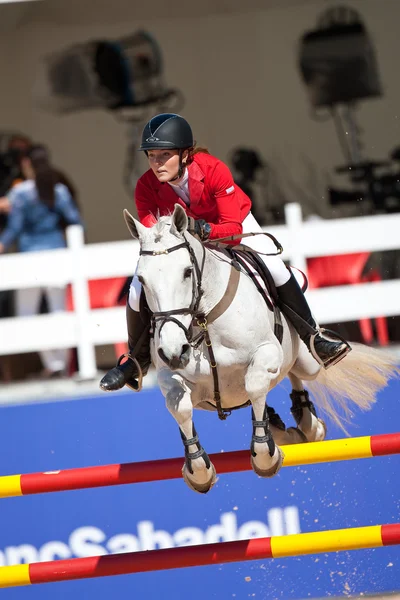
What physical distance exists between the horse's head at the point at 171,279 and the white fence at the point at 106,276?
277 cm

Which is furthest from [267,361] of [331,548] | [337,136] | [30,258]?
[337,136]

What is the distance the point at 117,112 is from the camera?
1066cm

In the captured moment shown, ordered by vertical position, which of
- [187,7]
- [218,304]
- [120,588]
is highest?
[187,7]

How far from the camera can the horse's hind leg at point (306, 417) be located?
5.46 m

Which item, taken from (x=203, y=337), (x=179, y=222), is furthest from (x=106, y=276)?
(x=179, y=222)

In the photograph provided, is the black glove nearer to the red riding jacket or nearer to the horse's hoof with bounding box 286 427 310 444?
the red riding jacket

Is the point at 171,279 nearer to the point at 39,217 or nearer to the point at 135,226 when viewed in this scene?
the point at 135,226

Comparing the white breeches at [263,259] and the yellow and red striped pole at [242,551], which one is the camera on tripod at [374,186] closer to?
the white breeches at [263,259]

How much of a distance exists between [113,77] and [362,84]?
2.52 meters

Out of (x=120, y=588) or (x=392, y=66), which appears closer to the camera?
(x=120, y=588)

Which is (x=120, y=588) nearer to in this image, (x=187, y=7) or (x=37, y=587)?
(x=37, y=587)

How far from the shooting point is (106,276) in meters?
7.17

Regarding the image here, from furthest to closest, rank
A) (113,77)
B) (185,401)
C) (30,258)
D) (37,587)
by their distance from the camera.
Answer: (113,77) < (30,258) < (37,587) < (185,401)

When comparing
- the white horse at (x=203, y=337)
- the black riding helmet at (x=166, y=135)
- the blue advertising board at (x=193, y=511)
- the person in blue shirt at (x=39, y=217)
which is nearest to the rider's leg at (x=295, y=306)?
the white horse at (x=203, y=337)
